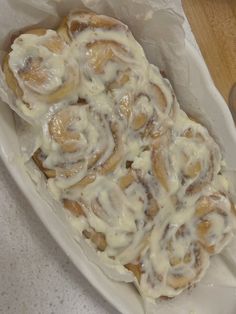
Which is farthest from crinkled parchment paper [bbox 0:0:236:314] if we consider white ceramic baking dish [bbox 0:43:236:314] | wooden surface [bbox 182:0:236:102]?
wooden surface [bbox 182:0:236:102]

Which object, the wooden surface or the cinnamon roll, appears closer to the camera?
the cinnamon roll

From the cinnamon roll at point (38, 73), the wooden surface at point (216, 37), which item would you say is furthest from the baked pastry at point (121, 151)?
the wooden surface at point (216, 37)

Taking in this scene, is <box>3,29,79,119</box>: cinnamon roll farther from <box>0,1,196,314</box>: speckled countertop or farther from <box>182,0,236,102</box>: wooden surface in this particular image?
<box>182,0,236,102</box>: wooden surface

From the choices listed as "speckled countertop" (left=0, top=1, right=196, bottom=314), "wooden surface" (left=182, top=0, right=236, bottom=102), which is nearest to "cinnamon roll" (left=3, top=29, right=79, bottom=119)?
"speckled countertop" (left=0, top=1, right=196, bottom=314)

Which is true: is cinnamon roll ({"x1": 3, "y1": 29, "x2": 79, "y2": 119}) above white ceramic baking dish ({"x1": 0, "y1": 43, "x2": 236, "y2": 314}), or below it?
above

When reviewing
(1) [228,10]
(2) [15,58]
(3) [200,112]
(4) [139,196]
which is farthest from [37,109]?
(1) [228,10]
